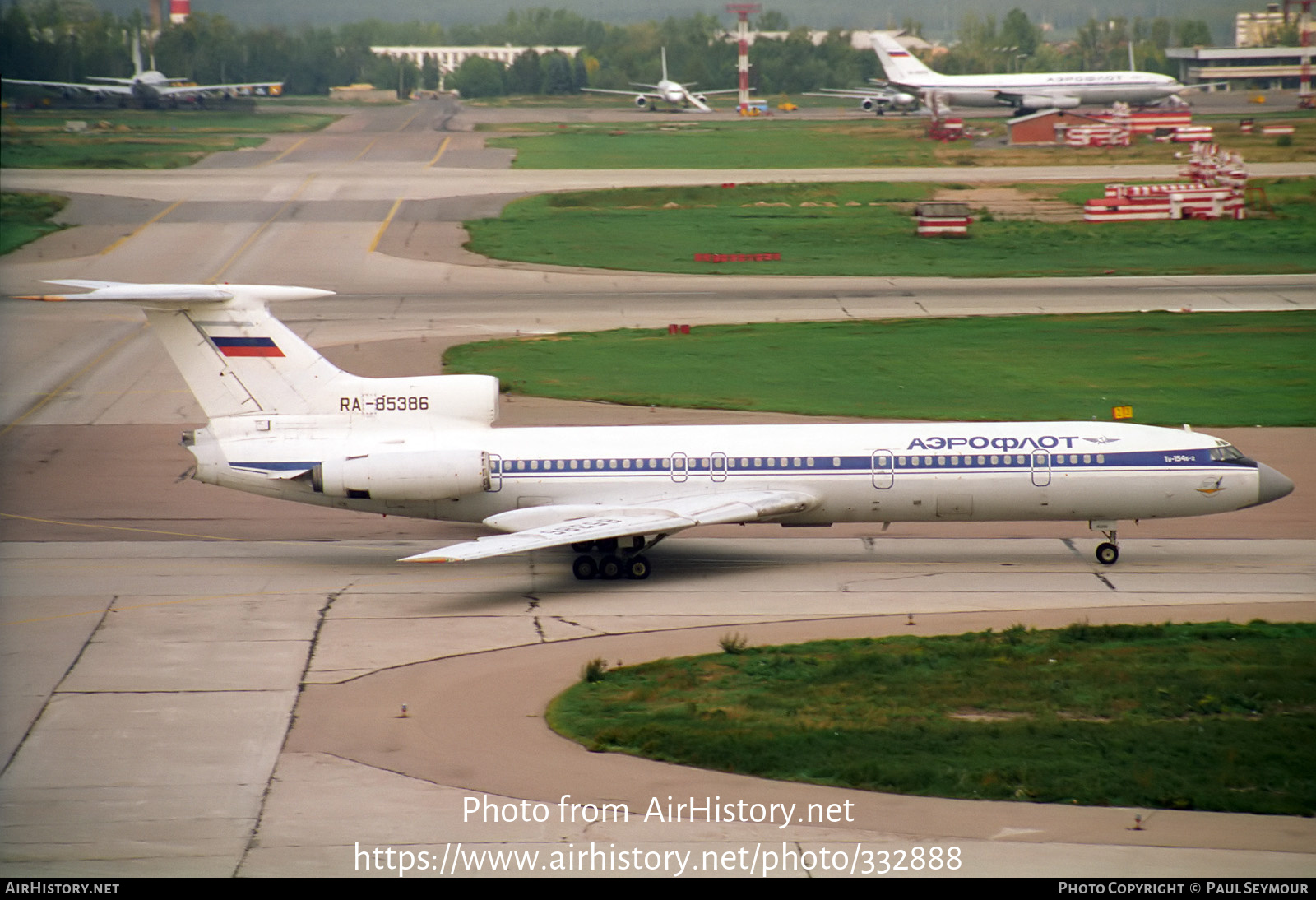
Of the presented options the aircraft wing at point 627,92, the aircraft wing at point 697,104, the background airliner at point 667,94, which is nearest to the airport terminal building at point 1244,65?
the aircraft wing at point 697,104

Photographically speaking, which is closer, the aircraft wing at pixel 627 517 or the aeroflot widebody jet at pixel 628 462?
the aircraft wing at pixel 627 517

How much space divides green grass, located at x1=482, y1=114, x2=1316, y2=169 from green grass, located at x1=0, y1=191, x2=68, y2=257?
3738cm

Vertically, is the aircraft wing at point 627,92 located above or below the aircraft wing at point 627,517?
above

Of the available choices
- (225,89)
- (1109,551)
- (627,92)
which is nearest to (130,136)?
(225,89)

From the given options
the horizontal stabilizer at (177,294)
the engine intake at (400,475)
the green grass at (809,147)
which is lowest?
the engine intake at (400,475)

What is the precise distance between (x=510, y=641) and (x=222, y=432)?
31.0 ft

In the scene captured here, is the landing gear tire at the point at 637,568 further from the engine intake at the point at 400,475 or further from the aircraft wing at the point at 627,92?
the aircraft wing at the point at 627,92

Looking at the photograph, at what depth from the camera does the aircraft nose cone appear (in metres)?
31.7

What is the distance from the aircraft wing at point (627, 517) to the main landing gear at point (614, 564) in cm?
67

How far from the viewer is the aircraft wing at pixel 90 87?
10068 cm

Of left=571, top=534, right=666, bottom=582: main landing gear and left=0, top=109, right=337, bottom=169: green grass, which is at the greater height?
left=0, top=109, right=337, bottom=169: green grass

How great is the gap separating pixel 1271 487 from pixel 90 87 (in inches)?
4238

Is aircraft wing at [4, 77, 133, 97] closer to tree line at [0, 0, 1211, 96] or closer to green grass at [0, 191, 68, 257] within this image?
tree line at [0, 0, 1211, 96]

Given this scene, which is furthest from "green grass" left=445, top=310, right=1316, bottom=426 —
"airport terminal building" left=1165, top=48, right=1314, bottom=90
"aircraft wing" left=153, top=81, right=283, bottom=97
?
"aircraft wing" left=153, top=81, right=283, bottom=97
